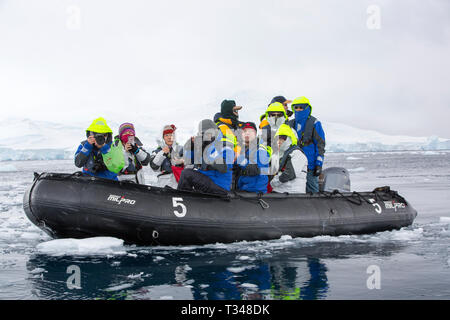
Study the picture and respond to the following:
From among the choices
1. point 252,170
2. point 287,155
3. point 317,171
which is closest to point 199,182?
point 252,170

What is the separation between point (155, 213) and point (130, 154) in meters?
1.29

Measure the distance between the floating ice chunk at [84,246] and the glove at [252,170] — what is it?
172 cm

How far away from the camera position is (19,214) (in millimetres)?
9664

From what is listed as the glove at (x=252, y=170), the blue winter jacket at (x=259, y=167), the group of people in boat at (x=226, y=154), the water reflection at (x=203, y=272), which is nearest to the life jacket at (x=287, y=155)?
the group of people in boat at (x=226, y=154)

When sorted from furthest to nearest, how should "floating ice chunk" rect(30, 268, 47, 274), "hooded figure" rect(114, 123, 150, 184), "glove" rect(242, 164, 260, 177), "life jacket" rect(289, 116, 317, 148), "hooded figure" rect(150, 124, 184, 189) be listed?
"life jacket" rect(289, 116, 317, 148)
"hooded figure" rect(150, 124, 184, 189)
"hooded figure" rect(114, 123, 150, 184)
"glove" rect(242, 164, 260, 177)
"floating ice chunk" rect(30, 268, 47, 274)

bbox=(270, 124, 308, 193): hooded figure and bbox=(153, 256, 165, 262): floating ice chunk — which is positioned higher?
bbox=(270, 124, 308, 193): hooded figure

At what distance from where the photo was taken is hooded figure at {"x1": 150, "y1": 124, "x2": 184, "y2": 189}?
22.5ft

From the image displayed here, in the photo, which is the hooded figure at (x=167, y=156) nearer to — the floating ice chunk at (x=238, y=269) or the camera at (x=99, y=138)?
the camera at (x=99, y=138)

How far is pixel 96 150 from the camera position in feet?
20.4

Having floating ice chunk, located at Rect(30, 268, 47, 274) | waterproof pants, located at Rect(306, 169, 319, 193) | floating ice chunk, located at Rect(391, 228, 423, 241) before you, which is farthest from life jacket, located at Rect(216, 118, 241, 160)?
floating ice chunk, located at Rect(391, 228, 423, 241)

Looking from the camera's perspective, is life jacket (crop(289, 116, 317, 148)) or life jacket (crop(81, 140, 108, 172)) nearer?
life jacket (crop(81, 140, 108, 172))

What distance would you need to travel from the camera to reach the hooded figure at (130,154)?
6613mm

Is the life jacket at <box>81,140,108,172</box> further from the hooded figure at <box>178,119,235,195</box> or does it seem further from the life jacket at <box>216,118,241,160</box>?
the life jacket at <box>216,118,241,160</box>

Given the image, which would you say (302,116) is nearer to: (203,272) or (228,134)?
(228,134)
